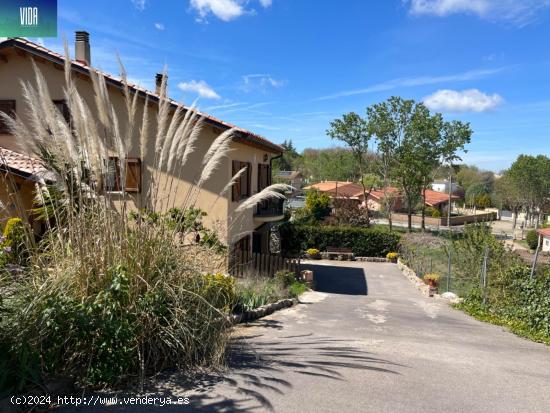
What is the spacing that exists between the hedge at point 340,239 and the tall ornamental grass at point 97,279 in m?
21.4

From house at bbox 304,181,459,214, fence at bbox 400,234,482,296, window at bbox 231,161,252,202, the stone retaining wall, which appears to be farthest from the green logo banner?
house at bbox 304,181,459,214

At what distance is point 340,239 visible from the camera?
86.9ft

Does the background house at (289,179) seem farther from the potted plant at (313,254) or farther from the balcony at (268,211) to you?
the balcony at (268,211)

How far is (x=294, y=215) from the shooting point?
1487 inches

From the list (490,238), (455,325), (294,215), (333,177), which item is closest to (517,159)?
(333,177)

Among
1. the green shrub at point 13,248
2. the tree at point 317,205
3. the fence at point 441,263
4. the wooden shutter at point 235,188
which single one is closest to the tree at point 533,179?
the tree at point 317,205

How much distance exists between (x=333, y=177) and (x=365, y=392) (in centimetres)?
7253

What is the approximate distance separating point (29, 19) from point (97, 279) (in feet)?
15.5

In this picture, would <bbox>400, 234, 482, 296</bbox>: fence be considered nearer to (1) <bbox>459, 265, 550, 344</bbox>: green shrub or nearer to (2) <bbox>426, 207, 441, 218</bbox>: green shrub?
(1) <bbox>459, 265, 550, 344</bbox>: green shrub

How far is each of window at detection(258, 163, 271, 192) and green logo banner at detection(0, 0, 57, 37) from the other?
34.2ft

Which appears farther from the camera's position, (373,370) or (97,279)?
(373,370)

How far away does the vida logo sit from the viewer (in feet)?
20.9

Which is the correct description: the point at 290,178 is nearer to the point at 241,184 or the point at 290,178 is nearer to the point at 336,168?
the point at 336,168

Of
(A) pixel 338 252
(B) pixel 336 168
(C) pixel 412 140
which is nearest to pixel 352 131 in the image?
(C) pixel 412 140
